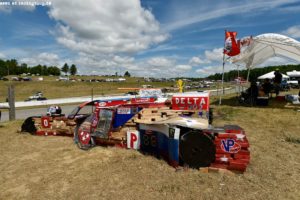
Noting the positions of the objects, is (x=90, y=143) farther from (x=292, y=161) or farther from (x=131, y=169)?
(x=292, y=161)

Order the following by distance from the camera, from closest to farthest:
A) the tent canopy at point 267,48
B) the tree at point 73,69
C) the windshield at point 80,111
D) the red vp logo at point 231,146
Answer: the red vp logo at point 231,146 → the windshield at point 80,111 → the tent canopy at point 267,48 → the tree at point 73,69

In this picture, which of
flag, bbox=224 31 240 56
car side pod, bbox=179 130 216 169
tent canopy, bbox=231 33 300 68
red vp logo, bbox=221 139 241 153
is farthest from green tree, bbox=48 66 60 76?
red vp logo, bbox=221 139 241 153

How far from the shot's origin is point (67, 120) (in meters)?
8.27

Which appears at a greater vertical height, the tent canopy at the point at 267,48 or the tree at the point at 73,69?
the tree at the point at 73,69

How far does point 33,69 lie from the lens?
145 metres

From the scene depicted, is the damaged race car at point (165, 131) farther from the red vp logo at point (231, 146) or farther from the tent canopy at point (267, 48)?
the tent canopy at point (267, 48)

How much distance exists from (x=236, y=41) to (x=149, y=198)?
37.4 feet

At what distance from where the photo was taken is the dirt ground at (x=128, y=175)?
13.5 ft

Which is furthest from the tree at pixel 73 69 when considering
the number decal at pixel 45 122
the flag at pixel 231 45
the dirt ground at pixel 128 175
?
the dirt ground at pixel 128 175

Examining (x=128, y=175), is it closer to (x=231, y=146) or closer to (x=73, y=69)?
(x=231, y=146)

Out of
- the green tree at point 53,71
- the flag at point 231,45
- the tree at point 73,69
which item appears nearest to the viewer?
the flag at point 231,45

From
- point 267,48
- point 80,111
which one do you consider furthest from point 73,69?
point 267,48

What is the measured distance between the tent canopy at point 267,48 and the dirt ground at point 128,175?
22.3 feet

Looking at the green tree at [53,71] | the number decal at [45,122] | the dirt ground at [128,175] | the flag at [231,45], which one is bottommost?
the dirt ground at [128,175]
